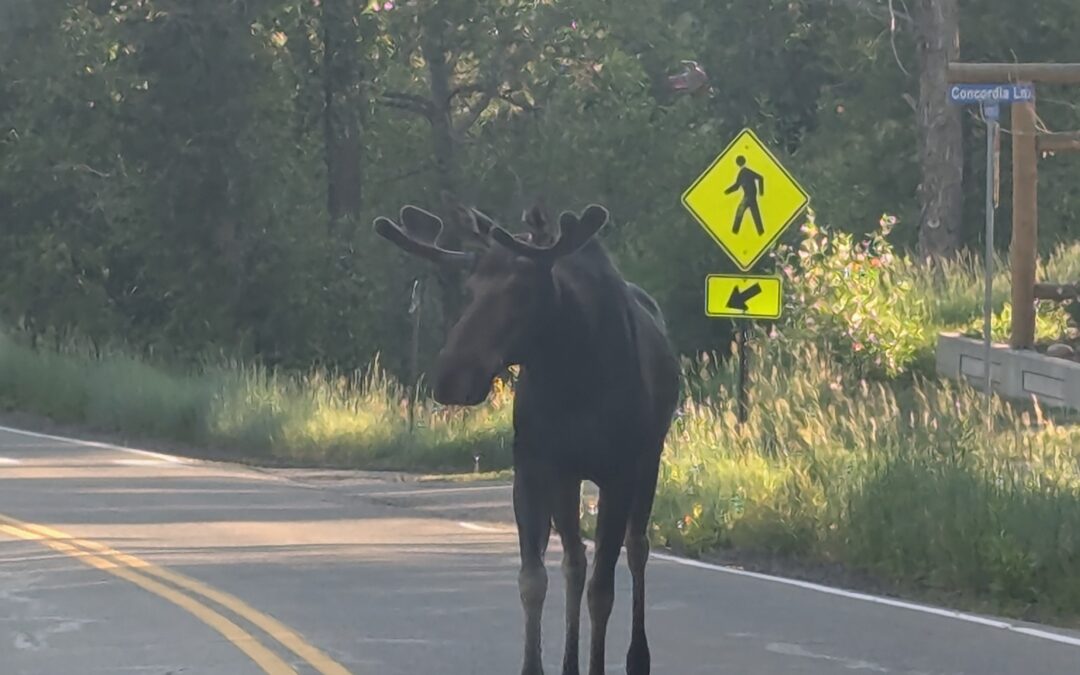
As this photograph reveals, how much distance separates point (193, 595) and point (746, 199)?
805 centimetres

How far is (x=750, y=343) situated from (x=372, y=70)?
1517 cm

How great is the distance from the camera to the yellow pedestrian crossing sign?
18453 mm

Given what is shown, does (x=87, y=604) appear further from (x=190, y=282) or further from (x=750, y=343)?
(x=190, y=282)

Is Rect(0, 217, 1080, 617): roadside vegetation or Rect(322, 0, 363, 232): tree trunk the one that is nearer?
Rect(0, 217, 1080, 617): roadside vegetation

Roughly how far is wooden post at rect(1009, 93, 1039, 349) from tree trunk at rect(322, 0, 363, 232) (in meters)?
17.9

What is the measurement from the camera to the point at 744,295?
18.5 meters

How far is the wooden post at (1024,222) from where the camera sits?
2038cm

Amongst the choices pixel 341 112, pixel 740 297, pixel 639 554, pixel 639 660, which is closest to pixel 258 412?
pixel 740 297

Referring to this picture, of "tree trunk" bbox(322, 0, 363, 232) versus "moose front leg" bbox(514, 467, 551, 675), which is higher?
"tree trunk" bbox(322, 0, 363, 232)

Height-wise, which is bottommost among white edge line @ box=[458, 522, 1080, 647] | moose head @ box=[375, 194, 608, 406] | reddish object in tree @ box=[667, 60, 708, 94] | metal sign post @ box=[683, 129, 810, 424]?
white edge line @ box=[458, 522, 1080, 647]

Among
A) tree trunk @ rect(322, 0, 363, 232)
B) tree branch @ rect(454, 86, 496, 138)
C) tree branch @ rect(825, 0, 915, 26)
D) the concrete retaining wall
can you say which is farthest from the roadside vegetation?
tree branch @ rect(454, 86, 496, 138)

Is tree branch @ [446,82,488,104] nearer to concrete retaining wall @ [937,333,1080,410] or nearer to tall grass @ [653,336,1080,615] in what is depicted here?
concrete retaining wall @ [937,333,1080,410]

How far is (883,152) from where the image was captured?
1565 inches

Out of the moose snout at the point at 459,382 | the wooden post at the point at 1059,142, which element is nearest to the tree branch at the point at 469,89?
the wooden post at the point at 1059,142
